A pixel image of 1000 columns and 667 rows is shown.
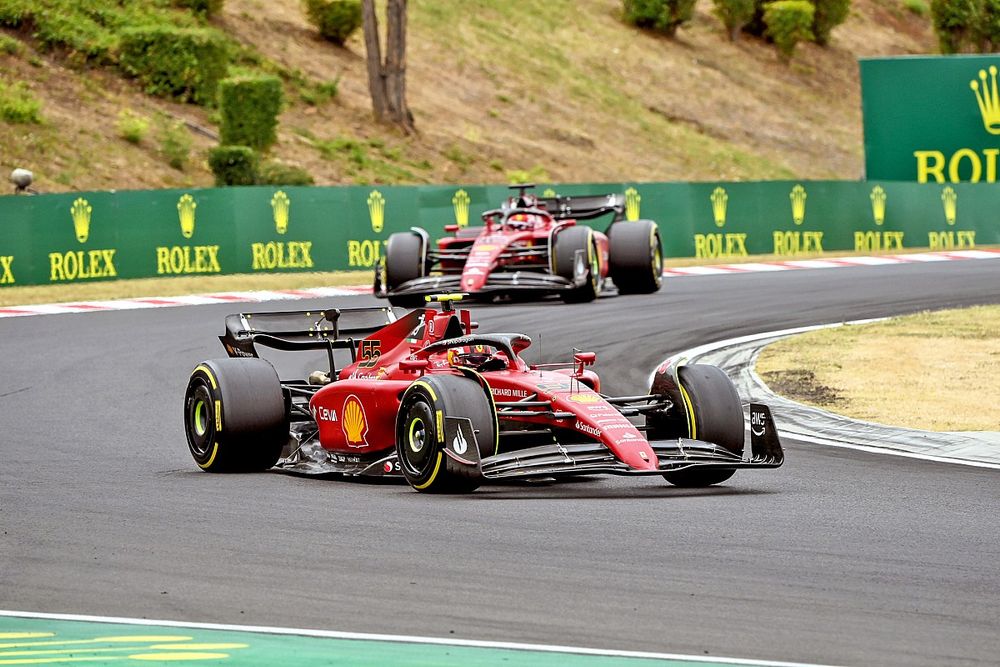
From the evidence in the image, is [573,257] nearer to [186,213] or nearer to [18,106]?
[186,213]

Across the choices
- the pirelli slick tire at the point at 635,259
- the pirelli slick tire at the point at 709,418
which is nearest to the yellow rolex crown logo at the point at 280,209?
the pirelli slick tire at the point at 635,259

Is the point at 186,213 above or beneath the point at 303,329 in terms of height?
above

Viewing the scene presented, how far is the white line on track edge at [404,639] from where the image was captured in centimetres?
602

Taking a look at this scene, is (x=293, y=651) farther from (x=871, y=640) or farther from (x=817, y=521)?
(x=817, y=521)

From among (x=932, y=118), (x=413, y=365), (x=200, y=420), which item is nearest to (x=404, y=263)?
(x=200, y=420)

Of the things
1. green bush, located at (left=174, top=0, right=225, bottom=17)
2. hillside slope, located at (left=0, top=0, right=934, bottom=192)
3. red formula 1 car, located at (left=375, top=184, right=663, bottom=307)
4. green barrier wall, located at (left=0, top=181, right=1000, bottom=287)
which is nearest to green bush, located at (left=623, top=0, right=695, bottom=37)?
hillside slope, located at (left=0, top=0, right=934, bottom=192)

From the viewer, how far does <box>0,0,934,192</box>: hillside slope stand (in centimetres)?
3919

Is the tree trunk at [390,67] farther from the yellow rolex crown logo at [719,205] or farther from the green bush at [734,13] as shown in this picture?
the green bush at [734,13]

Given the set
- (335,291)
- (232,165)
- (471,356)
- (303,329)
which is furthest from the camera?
(232,165)

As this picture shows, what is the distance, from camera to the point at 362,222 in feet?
98.7

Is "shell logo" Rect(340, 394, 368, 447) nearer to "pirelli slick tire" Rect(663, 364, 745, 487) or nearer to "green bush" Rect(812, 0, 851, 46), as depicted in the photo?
"pirelli slick tire" Rect(663, 364, 745, 487)

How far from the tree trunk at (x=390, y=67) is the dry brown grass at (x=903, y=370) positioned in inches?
1048

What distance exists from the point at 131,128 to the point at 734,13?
101ft

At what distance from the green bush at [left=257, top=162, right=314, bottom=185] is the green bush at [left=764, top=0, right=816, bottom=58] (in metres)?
30.7
